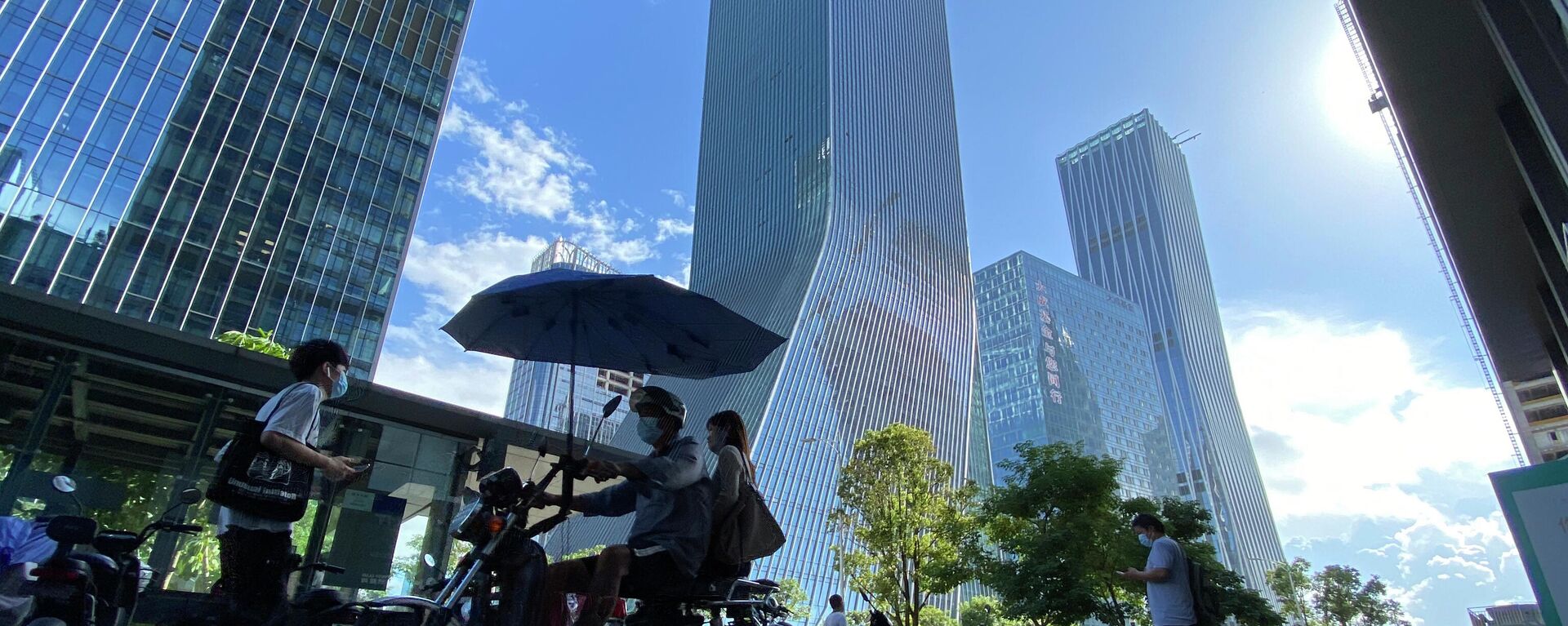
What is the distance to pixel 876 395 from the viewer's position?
52750mm

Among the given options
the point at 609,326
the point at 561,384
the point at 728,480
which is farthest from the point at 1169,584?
the point at 561,384

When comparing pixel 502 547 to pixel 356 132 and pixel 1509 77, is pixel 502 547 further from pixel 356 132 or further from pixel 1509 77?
pixel 356 132

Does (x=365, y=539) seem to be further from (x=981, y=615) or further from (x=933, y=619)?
(x=981, y=615)

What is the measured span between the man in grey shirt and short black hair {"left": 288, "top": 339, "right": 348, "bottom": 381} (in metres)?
5.23

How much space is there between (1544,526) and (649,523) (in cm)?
848

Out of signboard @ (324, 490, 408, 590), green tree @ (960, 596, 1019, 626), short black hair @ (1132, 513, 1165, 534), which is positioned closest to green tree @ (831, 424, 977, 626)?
green tree @ (960, 596, 1019, 626)

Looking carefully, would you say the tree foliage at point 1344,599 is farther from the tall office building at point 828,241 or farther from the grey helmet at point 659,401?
the grey helmet at point 659,401

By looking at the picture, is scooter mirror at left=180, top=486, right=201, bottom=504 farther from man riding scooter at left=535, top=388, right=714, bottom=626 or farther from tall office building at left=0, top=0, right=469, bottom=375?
tall office building at left=0, top=0, right=469, bottom=375

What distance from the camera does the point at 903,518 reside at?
1995cm

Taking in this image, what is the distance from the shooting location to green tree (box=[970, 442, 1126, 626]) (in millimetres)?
16094

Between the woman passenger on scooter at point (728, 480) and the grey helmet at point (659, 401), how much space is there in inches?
8.0

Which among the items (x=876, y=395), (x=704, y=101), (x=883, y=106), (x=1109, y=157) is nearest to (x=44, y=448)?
(x=876, y=395)

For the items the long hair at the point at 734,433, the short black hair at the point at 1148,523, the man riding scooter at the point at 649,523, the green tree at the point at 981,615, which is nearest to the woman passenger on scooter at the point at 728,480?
the long hair at the point at 734,433

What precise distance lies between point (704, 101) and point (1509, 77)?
73306 mm
